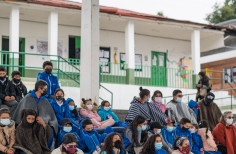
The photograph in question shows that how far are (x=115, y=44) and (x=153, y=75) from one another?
2251mm

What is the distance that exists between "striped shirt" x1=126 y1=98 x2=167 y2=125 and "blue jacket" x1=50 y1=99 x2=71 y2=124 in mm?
1671

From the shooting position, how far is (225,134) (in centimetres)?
1222

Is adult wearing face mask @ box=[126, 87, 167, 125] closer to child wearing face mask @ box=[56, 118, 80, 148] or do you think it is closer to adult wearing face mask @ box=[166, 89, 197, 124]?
adult wearing face mask @ box=[166, 89, 197, 124]

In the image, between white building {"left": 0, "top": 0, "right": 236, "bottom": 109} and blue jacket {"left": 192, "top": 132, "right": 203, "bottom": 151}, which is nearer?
blue jacket {"left": 192, "top": 132, "right": 203, "bottom": 151}

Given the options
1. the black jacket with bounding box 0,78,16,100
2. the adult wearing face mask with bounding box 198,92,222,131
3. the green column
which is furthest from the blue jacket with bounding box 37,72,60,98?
the green column

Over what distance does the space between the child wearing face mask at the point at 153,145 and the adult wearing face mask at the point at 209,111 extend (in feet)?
12.7

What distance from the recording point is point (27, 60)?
800 inches

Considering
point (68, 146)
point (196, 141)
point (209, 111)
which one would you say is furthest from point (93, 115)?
point (209, 111)

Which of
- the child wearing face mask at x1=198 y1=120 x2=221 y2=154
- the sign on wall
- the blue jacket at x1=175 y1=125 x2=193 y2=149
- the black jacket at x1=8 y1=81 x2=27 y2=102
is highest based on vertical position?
the sign on wall

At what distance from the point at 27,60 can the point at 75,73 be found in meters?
2.27

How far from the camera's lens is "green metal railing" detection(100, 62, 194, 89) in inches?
856

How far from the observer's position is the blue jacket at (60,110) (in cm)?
1052

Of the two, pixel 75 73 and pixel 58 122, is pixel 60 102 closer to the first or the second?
pixel 58 122

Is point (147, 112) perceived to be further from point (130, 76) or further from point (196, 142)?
point (130, 76)
